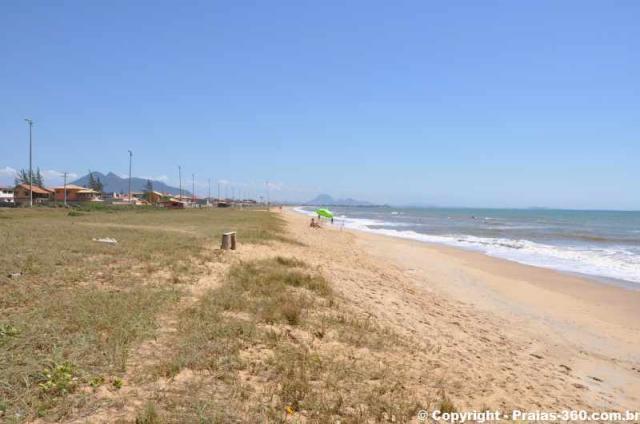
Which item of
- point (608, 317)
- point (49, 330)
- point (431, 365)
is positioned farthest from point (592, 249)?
point (49, 330)

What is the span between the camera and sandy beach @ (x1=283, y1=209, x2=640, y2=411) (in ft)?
18.1

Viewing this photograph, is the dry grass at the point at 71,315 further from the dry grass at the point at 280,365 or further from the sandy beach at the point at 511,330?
the sandy beach at the point at 511,330

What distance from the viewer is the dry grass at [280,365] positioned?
4.07m

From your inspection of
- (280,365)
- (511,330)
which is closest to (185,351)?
(280,365)

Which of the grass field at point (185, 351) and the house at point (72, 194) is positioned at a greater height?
the house at point (72, 194)

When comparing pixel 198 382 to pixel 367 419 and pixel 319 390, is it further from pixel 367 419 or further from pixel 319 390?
pixel 367 419

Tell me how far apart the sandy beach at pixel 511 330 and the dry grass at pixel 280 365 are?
2.47 ft

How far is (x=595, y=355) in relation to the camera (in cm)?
785

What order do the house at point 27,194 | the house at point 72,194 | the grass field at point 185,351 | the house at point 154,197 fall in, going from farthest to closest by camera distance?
the house at point 154,197 < the house at point 72,194 < the house at point 27,194 < the grass field at point 185,351

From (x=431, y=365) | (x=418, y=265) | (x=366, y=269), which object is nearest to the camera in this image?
(x=431, y=365)

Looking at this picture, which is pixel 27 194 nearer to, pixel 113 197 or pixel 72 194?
pixel 72 194

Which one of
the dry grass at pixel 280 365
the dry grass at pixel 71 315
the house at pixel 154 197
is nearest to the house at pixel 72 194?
the house at pixel 154 197

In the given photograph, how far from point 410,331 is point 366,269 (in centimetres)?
756

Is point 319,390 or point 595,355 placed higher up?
point 319,390
